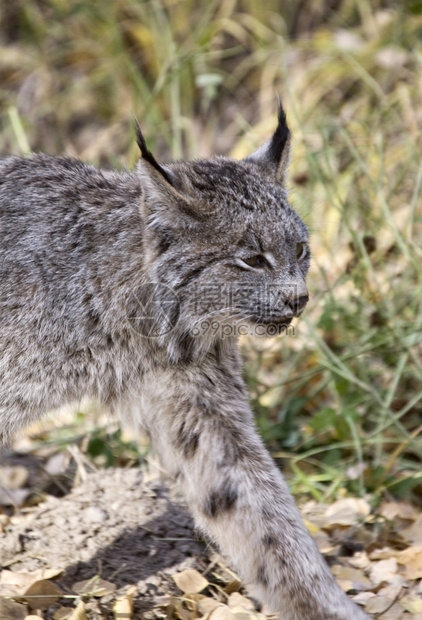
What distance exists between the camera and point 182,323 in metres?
3.59

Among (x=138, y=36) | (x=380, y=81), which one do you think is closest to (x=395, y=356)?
(x=380, y=81)

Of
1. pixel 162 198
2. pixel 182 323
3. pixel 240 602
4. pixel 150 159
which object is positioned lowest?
pixel 240 602

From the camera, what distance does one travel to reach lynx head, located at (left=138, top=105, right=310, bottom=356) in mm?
3525

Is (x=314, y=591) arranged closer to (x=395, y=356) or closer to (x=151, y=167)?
(x=151, y=167)

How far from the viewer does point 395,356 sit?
5367 millimetres

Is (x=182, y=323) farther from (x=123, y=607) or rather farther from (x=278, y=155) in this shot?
(x=123, y=607)

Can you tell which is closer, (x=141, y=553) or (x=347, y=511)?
(x=141, y=553)

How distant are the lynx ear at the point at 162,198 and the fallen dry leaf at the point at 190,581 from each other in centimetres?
154

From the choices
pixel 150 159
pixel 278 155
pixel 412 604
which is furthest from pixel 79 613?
pixel 278 155

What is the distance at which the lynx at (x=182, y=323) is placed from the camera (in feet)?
11.4

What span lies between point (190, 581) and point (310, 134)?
429 cm

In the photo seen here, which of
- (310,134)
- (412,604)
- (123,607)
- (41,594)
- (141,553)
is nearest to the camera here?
(123,607)

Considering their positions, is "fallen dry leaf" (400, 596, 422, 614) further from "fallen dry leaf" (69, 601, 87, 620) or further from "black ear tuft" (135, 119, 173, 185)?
"black ear tuft" (135, 119, 173, 185)

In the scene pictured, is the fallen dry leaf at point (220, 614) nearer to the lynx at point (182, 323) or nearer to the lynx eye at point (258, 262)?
the lynx at point (182, 323)
